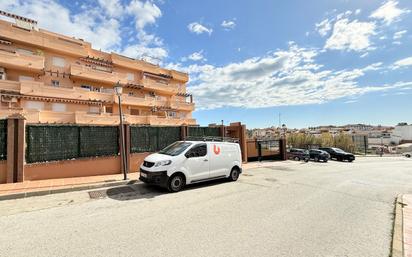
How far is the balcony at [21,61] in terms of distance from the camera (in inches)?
772

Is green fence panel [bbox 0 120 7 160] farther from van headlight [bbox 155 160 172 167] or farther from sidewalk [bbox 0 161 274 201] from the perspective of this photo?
van headlight [bbox 155 160 172 167]

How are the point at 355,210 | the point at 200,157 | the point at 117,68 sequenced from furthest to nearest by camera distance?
the point at 117,68 → the point at 200,157 → the point at 355,210

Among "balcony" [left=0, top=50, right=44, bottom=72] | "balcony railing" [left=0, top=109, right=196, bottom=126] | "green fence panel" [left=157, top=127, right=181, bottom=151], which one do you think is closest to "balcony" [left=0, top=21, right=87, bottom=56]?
"balcony" [left=0, top=50, right=44, bottom=72]

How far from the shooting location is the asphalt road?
3744mm

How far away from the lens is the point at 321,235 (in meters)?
4.35

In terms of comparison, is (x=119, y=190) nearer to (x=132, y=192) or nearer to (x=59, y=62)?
(x=132, y=192)

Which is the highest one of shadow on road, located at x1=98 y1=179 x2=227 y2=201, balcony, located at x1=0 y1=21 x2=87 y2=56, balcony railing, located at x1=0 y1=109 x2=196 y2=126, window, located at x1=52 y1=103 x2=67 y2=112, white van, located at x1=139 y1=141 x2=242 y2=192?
balcony, located at x1=0 y1=21 x2=87 y2=56

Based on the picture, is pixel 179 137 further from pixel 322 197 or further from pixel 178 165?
pixel 322 197

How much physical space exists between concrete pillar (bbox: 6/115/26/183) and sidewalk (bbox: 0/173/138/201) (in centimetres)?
40

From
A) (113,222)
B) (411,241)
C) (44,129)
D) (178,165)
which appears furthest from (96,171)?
(411,241)

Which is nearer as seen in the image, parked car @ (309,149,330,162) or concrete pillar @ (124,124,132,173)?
concrete pillar @ (124,124,132,173)

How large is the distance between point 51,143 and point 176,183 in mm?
5995

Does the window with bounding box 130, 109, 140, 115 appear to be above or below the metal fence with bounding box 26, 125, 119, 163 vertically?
above

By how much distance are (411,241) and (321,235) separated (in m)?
1.55
